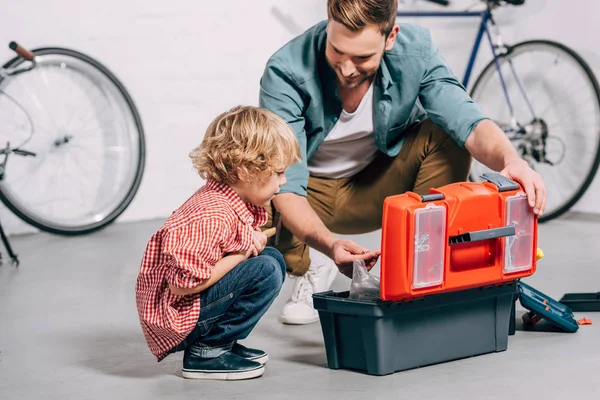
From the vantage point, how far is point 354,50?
81.6 inches

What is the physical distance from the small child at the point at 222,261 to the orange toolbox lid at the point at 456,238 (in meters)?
0.27

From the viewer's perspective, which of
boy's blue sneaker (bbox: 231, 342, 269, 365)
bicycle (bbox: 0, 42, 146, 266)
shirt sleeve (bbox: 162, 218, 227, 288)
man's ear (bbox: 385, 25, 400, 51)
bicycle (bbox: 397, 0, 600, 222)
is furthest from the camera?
bicycle (bbox: 397, 0, 600, 222)

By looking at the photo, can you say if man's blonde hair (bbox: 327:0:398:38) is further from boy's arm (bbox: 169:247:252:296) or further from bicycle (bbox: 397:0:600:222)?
bicycle (bbox: 397:0:600:222)

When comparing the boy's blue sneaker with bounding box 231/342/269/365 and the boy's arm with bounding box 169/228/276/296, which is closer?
the boy's arm with bounding box 169/228/276/296

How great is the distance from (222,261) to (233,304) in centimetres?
12

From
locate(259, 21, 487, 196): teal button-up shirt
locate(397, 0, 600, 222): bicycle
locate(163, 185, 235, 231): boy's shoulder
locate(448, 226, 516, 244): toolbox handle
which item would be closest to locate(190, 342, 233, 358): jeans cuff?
locate(163, 185, 235, 231): boy's shoulder

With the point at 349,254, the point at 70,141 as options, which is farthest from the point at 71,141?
the point at 349,254

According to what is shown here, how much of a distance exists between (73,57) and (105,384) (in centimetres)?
208

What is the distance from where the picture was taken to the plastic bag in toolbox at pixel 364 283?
188 centimetres

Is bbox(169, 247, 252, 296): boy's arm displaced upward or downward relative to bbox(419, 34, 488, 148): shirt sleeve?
downward

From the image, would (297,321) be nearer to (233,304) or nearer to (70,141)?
(233,304)

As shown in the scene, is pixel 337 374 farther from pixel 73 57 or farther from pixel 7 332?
pixel 73 57

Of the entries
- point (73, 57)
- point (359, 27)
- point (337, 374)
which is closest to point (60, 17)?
point (73, 57)

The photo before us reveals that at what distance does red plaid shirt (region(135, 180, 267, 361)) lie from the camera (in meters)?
1.76
